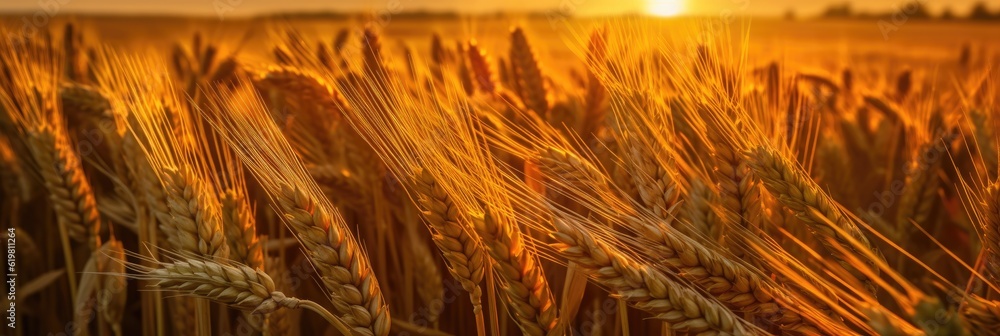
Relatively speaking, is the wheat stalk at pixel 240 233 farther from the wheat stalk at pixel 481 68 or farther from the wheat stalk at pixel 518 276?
the wheat stalk at pixel 481 68

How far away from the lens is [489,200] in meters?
1.07

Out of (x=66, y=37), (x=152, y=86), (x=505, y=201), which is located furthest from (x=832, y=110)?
(x=66, y=37)

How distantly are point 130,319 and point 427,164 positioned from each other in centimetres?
128

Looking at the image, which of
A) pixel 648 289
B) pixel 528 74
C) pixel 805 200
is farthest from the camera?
pixel 528 74

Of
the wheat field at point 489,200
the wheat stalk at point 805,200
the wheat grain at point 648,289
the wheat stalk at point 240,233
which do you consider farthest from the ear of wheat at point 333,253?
the wheat stalk at point 805,200

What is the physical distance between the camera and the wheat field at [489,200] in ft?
3.14

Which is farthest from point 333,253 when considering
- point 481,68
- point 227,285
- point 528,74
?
point 481,68

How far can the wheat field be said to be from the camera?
958mm

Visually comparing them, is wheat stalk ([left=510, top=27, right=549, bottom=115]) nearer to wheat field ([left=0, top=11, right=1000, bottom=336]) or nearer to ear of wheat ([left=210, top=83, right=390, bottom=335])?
wheat field ([left=0, top=11, right=1000, bottom=336])

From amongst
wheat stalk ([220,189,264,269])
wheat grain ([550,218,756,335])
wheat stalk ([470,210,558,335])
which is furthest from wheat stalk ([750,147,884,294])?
wheat stalk ([220,189,264,269])

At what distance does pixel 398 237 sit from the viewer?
192 centimetres

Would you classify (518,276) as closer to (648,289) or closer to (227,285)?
(648,289)

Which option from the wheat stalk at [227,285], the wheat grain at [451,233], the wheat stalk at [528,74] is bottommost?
the wheat stalk at [227,285]

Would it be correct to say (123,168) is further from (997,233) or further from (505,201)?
(997,233)
